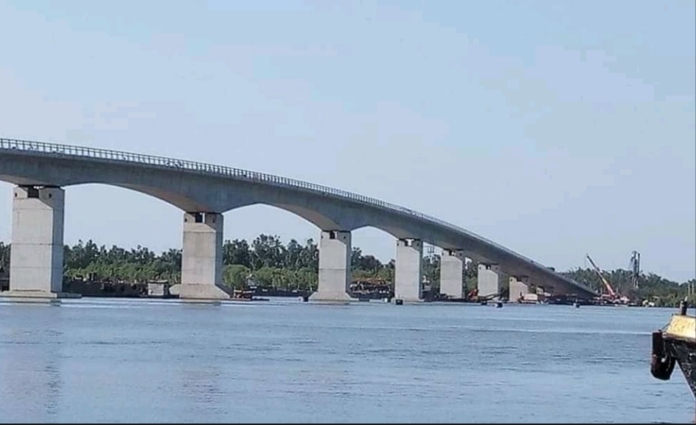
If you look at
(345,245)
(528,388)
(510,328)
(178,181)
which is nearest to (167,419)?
(528,388)

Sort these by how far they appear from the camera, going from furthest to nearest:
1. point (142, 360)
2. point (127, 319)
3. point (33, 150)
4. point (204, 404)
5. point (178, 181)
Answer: point (178, 181), point (33, 150), point (127, 319), point (142, 360), point (204, 404)

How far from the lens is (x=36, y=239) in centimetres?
10556

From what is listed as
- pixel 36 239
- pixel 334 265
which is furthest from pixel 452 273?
pixel 36 239

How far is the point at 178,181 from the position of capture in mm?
119312

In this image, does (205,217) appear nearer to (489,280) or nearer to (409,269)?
(409,269)

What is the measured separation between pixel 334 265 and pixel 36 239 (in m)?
49.4

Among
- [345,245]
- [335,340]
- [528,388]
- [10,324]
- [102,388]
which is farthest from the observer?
[345,245]

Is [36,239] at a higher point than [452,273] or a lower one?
lower

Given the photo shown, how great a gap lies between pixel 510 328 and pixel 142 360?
152 feet

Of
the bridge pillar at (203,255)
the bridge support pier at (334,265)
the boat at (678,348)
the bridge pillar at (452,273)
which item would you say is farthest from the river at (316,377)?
the bridge pillar at (452,273)

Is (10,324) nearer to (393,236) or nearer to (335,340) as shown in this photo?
(335,340)

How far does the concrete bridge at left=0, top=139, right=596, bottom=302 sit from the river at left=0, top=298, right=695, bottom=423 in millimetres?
36382

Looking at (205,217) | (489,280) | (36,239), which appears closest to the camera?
(36,239)

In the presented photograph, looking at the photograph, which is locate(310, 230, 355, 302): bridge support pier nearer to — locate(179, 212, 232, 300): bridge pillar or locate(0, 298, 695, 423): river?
locate(179, 212, 232, 300): bridge pillar
